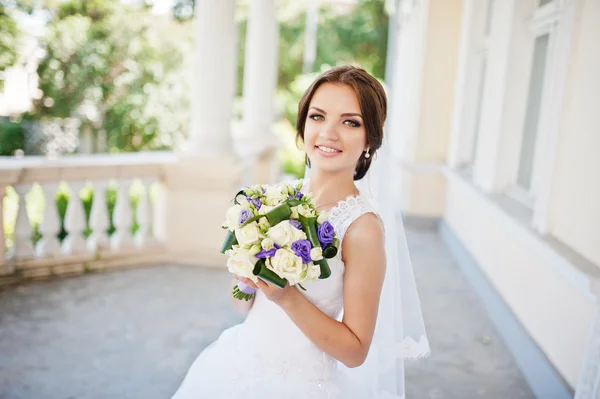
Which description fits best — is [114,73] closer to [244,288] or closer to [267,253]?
[244,288]

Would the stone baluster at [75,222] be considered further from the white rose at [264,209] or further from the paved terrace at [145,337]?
the white rose at [264,209]

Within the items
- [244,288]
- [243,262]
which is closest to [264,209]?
[243,262]

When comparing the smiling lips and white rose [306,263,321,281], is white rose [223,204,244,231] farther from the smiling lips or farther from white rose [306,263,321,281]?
the smiling lips

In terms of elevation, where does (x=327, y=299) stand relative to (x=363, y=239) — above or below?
below

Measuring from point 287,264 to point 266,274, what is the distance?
0.22ft

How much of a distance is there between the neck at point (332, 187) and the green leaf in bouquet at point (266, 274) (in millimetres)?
424

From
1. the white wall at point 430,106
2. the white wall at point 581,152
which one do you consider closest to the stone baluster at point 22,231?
the white wall at point 581,152

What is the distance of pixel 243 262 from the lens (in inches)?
50.7

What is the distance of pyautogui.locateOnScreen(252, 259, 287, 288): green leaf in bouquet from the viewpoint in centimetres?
128

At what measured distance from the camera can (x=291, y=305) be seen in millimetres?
1392

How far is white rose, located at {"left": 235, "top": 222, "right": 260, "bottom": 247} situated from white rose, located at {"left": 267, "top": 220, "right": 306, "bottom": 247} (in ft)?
0.11

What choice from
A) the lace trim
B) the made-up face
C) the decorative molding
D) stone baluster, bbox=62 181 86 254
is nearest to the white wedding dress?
the lace trim

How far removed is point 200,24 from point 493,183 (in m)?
2.92

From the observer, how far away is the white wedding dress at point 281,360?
1567mm
